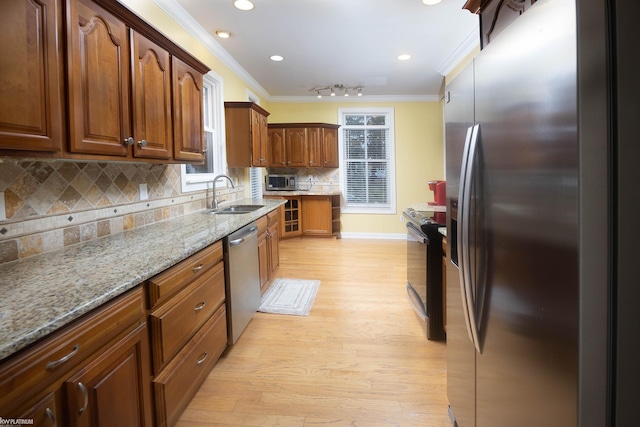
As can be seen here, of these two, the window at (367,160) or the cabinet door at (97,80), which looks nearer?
the cabinet door at (97,80)

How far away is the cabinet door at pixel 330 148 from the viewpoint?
6160mm

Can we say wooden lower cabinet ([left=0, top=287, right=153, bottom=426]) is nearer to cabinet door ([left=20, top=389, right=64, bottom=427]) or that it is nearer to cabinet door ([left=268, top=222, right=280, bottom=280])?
cabinet door ([left=20, top=389, right=64, bottom=427])

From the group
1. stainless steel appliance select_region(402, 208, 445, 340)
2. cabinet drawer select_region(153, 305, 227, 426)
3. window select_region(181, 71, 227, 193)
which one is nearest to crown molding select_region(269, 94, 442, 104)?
window select_region(181, 71, 227, 193)

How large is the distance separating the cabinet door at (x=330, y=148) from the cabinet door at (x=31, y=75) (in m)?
5.01

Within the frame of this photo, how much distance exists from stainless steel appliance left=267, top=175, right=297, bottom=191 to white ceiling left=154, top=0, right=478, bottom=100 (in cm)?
175

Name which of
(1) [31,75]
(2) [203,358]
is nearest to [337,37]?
(1) [31,75]

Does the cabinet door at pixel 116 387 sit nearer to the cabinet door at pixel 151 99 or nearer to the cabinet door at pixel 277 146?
the cabinet door at pixel 151 99

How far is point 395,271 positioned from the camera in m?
4.18

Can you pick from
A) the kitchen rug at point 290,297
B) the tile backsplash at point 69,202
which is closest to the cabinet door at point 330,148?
the kitchen rug at point 290,297

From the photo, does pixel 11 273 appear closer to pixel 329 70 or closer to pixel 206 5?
pixel 206 5

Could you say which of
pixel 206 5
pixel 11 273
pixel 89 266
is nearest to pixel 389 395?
pixel 89 266

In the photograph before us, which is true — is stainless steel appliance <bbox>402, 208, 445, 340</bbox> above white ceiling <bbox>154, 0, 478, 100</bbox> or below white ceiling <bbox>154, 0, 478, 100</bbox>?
below

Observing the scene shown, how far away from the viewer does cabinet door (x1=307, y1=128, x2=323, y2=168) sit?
6062 millimetres

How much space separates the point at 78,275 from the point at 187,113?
152cm
